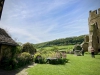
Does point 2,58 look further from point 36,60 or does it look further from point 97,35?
point 97,35

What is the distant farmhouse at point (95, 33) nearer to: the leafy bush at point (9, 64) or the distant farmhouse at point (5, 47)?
the distant farmhouse at point (5, 47)

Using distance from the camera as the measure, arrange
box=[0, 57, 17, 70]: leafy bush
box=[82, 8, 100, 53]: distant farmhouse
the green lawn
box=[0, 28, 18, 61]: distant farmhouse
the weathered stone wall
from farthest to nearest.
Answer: box=[82, 8, 100, 53]: distant farmhouse → the weathered stone wall → box=[0, 28, 18, 61]: distant farmhouse → box=[0, 57, 17, 70]: leafy bush → the green lawn

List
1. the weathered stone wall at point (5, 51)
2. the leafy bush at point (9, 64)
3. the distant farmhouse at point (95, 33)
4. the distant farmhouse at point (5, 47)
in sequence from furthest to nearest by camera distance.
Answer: the distant farmhouse at point (95, 33), the weathered stone wall at point (5, 51), the distant farmhouse at point (5, 47), the leafy bush at point (9, 64)

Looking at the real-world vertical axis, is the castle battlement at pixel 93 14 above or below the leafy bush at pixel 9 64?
above

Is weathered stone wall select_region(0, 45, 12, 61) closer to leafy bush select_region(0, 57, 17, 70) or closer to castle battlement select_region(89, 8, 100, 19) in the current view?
leafy bush select_region(0, 57, 17, 70)

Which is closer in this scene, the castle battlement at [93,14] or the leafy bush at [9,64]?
the leafy bush at [9,64]

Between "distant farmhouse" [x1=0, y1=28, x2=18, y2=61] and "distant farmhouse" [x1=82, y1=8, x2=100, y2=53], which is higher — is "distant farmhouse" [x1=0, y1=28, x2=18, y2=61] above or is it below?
below

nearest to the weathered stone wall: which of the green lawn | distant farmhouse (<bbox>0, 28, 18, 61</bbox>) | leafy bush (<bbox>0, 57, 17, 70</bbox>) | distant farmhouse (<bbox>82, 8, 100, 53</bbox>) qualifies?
distant farmhouse (<bbox>0, 28, 18, 61</bbox>)

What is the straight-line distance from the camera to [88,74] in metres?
9.49

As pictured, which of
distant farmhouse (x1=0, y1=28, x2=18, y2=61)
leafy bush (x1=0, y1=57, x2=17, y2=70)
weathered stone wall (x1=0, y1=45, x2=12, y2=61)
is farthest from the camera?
weathered stone wall (x1=0, y1=45, x2=12, y2=61)

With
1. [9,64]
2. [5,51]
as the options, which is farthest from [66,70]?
[5,51]

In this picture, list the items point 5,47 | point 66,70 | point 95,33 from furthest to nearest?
1. point 95,33
2. point 5,47
3. point 66,70

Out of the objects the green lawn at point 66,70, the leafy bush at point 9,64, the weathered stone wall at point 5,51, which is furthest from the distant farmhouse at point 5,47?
the green lawn at point 66,70

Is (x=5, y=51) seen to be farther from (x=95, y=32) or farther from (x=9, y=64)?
(x=95, y=32)
